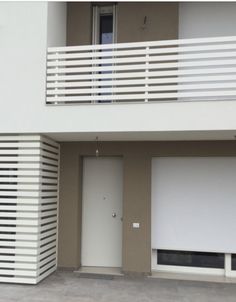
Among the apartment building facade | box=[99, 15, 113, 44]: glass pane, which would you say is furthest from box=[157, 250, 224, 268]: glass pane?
box=[99, 15, 113, 44]: glass pane

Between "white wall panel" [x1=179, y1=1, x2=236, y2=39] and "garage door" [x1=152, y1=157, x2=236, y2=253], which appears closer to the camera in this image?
"garage door" [x1=152, y1=157, x2=236, y2=253]

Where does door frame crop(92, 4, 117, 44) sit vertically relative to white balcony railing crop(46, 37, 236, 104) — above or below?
A: above

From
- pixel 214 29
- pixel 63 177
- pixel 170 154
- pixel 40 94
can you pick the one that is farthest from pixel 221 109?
pixel 63 177

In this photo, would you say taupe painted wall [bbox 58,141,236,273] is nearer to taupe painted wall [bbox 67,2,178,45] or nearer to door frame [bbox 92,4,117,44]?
taupe painted wall [bbox 67,2,178,45]

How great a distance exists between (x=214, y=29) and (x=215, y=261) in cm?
492

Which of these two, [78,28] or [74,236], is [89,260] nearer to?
[74,236]

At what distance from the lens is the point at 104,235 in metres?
7.64

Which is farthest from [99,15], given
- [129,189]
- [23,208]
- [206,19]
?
[23,208]

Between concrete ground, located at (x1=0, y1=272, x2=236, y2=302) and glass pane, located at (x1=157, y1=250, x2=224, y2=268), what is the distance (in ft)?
1.88

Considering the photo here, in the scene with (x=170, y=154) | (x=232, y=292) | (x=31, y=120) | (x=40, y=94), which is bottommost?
(x=232, y=292)

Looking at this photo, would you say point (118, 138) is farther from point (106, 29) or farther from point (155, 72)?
point (106, 29)

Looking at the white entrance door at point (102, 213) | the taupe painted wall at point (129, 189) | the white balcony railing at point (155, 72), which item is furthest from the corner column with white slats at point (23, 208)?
the white entrance door at point (102, 213)

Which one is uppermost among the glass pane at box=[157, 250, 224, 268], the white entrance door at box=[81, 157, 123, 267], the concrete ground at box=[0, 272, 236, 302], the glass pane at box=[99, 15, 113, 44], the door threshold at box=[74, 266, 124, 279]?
the glass pane at box=[99, 15, 113, 44]

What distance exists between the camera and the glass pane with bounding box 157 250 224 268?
718 centimetres
